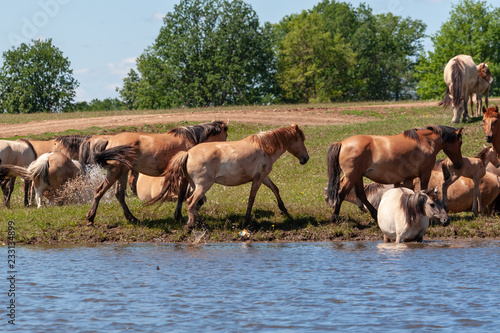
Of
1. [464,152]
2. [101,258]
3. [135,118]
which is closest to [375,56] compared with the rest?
[135,118]

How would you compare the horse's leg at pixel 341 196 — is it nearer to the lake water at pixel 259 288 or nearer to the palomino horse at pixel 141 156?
the lake water at pixel 259 288

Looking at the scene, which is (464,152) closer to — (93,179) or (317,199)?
(317,199)

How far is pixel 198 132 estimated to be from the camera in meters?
15.4

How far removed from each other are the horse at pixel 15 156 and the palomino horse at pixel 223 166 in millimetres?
5506

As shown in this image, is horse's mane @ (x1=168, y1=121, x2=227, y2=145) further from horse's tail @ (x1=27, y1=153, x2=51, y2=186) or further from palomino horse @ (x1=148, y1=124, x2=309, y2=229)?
horse's tail @ (x1=27, y1=153, x2=51, y2=186)

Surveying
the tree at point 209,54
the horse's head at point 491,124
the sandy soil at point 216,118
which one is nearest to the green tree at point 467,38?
the tree at point 209,54

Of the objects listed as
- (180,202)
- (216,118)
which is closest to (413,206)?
(180,202)

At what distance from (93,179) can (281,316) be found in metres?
10.8

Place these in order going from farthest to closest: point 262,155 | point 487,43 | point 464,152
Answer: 1. point 487,43
2. point 464,152
3. point 262,155

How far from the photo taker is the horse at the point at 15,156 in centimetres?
1777

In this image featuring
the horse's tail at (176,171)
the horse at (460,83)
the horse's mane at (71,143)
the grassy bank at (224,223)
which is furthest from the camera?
the horse at (460,83)

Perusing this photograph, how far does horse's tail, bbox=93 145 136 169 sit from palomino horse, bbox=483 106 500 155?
8612 millimetres

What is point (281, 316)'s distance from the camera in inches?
299

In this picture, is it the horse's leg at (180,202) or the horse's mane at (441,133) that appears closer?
the horse's leg at (180,202)
